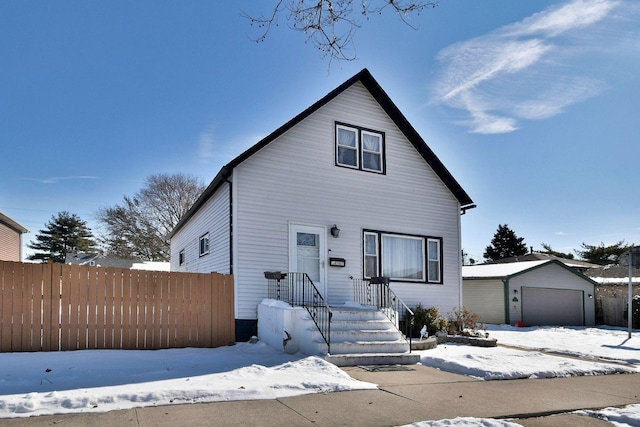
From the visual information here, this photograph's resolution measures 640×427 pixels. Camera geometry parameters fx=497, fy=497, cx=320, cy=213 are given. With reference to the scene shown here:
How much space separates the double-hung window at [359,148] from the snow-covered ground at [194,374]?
212 inches

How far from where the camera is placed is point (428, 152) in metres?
14.6

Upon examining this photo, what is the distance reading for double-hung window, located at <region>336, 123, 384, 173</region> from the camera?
13405mm

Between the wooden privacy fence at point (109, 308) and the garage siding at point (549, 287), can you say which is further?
the garage siding at point (549, 287)

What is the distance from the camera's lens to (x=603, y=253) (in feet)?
162

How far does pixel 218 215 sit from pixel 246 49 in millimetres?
4471

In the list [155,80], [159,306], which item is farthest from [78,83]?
[159,306]

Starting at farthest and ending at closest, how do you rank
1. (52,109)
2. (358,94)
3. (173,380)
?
(52,109) → (358,94) → (173,380)

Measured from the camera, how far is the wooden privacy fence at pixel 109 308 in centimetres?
840

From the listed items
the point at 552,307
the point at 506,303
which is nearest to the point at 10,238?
the point at 506,303

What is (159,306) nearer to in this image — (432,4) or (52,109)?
(432,4)

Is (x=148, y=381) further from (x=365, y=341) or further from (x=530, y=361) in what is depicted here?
(x=530, y=361)

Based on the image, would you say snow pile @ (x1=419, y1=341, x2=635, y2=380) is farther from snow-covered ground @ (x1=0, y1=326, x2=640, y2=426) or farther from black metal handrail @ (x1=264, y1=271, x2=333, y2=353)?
black metal handrail @ (x1=264, y1=271, x2=333, y2=353)

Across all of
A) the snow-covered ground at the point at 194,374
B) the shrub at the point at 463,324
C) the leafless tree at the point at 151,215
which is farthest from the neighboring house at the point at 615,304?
the leafless tree at the point at 151,215

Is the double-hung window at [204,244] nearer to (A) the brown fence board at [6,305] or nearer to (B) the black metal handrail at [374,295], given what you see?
(B) the black metal handrail at [374,295]
